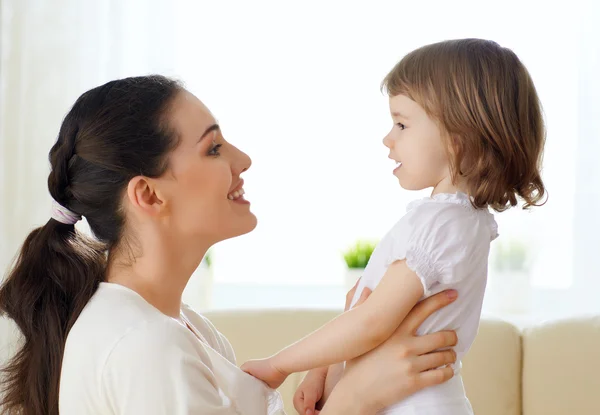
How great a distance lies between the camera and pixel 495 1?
3525 mm

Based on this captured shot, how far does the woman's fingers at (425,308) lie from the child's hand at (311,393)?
1.11ft

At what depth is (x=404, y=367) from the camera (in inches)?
64.9

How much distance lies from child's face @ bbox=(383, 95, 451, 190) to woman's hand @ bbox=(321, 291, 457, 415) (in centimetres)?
27

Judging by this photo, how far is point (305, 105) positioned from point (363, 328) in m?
2.28

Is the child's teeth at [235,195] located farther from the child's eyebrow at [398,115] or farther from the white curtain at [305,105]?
the white curtain at [305,105]

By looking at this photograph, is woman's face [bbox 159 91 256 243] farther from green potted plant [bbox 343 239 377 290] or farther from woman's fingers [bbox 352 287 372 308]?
green potted plant [bbox 343 239 377 290]

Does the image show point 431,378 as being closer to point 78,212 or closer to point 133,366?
point 133,366

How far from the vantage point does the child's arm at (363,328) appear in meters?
1.63

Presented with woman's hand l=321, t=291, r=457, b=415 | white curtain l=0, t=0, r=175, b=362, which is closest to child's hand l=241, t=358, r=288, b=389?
woman's hand l=321, t=291, r=457, b=415

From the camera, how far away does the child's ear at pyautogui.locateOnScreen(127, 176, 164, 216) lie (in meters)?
1.60

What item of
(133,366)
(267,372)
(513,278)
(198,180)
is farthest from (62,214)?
(513,278)

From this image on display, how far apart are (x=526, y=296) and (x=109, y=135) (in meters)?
2.29

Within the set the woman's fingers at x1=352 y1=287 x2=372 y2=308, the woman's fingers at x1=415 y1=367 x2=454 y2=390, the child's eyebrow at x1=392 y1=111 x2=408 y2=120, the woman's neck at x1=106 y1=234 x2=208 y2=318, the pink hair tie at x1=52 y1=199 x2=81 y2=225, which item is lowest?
the woman's fingers at x1=415 y1=367 x2=454 y2=390

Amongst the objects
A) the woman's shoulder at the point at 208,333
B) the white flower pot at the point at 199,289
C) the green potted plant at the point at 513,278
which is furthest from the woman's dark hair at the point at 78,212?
the green potted plant at the point at 513,278
